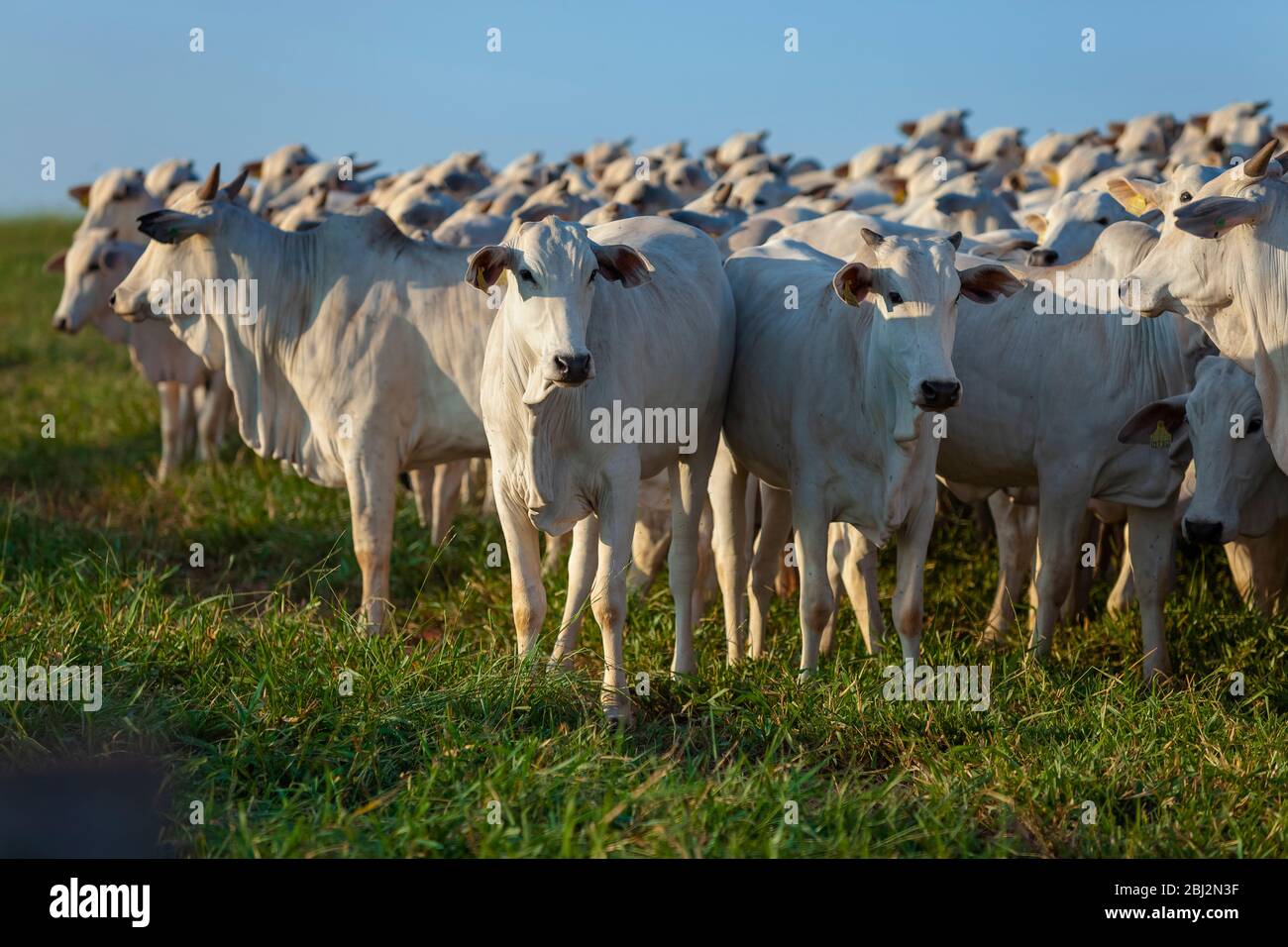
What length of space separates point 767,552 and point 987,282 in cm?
173

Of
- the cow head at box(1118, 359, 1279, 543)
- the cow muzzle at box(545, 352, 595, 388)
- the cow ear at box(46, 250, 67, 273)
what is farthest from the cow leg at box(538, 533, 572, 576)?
the cow ear at box(46, 250, 67, 273)

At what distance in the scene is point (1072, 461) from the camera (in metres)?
6.95

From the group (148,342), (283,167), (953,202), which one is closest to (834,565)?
(953,202)

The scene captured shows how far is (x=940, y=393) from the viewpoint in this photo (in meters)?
5.75

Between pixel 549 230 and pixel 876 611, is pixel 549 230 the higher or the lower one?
the higher one

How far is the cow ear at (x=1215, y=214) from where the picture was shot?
5.61m

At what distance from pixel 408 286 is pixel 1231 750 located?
4.21 meters

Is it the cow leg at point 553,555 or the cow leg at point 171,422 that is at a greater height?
the cow leg at point 171,422

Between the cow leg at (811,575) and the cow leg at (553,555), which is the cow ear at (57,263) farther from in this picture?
the cow leg at (811,575)

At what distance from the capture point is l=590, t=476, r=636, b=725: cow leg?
6070 millimetres

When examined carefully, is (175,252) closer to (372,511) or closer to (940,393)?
(372,511)

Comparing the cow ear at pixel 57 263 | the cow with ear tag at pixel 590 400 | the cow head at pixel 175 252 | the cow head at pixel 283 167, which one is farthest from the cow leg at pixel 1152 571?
the cow head at pixel 283 167

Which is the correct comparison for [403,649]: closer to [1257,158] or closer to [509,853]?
[509,853]

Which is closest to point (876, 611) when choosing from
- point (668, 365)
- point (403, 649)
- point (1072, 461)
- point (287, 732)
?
point (1072, 461)
